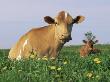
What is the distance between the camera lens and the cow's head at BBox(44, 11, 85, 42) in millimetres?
15586

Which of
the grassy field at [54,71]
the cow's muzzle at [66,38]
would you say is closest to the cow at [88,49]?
the cow's muzzle at [66,38]

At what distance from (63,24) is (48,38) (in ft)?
2.25

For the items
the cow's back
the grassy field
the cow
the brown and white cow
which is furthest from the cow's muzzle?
the cow

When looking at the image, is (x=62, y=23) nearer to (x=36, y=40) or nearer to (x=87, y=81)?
(x=36, y=40)

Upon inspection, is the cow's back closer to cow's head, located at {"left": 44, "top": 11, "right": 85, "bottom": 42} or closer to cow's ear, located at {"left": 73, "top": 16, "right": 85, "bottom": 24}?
cow's head, located at {"left": 44, "top": 11, "right": 85, "bottom": 42}

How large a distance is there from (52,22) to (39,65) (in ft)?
21.2

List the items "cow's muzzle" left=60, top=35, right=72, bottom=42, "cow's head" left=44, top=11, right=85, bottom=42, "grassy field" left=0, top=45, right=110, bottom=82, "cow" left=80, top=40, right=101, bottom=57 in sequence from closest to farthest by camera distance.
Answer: "grassy field" left=0, top=45, right=110, bottom=82
"cow's muzzle" left=60, top=35, right=72, bottom=42
"cow's head" left=44, top=11, right=85, bottom=42
"cow" left=80, top=40, right=101, bottom=57

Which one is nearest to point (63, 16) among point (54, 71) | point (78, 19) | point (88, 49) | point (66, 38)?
point (66, 38)

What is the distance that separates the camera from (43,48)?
15.7m

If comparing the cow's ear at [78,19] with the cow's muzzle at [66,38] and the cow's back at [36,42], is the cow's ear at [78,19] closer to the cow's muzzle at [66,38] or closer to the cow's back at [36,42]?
the cow's back at [36,42]

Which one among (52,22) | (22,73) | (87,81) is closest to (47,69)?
(22,73)

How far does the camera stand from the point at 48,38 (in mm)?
16203

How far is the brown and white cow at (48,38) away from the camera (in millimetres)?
15625

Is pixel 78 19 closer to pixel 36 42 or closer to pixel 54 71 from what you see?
pixel 36 42
